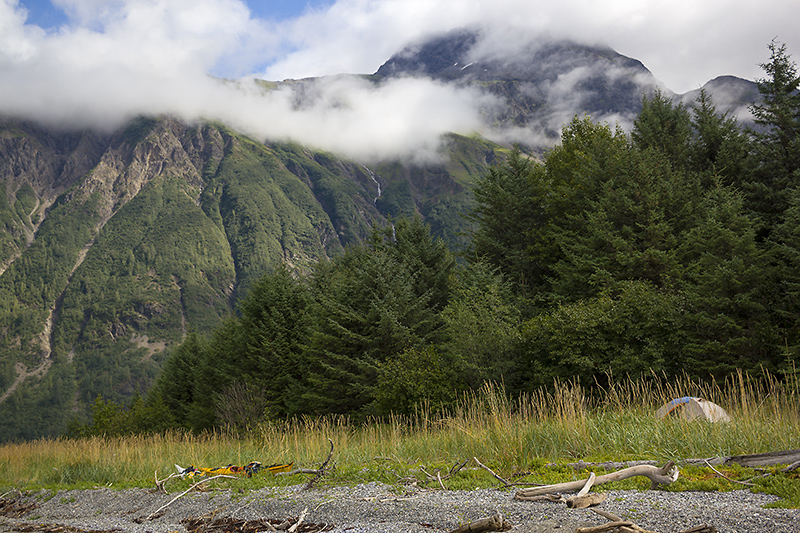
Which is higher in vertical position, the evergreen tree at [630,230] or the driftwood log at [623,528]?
the evergreen tree at [630,230]

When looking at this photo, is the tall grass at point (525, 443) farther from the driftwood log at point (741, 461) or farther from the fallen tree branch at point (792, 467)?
the fallen tree branch at point (792, 467)

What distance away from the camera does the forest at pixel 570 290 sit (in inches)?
814

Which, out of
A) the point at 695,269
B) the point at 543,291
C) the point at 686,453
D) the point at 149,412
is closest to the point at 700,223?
the point at 695,269

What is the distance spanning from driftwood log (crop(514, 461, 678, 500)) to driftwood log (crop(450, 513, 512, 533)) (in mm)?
986

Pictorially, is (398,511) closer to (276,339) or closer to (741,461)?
(741,461)

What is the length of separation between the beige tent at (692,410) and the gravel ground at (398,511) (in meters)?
3.11

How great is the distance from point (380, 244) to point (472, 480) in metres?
33.5

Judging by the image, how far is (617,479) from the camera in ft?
18.0

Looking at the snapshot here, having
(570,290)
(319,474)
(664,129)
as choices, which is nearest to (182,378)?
(570,290)

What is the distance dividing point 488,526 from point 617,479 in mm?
1874

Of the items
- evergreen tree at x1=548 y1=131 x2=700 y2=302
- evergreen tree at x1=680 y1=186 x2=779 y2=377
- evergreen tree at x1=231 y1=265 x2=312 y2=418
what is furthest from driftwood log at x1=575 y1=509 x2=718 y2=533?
evergreen tree at x1=231 y1=265 x2=312 y2=418

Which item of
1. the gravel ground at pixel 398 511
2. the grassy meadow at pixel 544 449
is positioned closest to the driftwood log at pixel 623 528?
the gravel ground at pixel 398 511

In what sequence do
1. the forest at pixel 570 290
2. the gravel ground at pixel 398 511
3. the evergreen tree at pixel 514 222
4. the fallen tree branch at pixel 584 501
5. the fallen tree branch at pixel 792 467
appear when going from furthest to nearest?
the evergreen tree at pixel 514 222
the forest at pixel 570 290
the fallen tree branch at pixel 792 467
the fallen tree branch at pixel 584 501
the gravel ground at pixel 398 511

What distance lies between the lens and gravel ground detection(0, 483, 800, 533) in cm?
446
